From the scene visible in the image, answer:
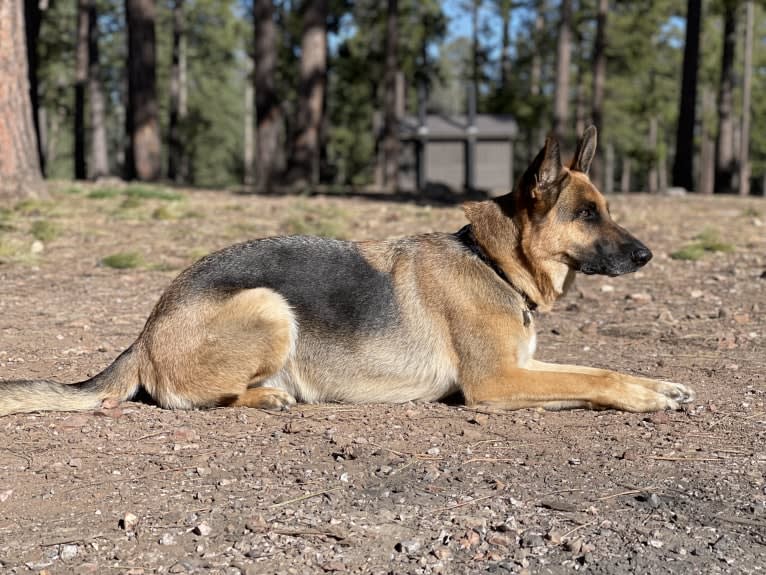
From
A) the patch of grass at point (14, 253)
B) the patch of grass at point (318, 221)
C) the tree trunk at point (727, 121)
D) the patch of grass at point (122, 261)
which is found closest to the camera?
the patch of grass at point (14, 253)

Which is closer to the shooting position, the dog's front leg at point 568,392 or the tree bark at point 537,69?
the dog's front leg at point 568,392

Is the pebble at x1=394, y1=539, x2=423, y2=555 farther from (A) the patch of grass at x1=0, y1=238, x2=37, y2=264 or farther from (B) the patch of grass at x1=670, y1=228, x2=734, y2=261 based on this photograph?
(B) the patch of grass at x1=670, y1=228, x2=734, y2=261

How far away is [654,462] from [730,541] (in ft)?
3.09

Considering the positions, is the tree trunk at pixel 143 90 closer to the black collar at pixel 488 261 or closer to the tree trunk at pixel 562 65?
the tree trunk at pixel 562 65

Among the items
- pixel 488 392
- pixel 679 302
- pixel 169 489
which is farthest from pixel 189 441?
pixel 679 302

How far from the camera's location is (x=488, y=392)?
5.30 m

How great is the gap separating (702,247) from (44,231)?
28.6 ft

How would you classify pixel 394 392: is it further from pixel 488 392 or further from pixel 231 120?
pixel 231 120

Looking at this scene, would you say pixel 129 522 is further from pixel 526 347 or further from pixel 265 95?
pixel 265 95

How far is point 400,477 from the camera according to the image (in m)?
4.12

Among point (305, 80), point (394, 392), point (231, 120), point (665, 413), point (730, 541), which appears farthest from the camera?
point (231, 120)

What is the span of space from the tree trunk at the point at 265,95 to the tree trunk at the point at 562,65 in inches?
432

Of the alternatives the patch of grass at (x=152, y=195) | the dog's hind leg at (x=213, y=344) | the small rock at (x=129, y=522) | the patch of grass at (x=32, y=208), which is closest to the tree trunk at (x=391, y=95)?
the patch of grass at (x=152, y=195)

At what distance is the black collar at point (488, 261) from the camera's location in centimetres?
555
